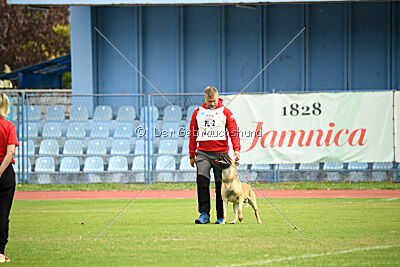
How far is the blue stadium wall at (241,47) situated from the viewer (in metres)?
25.7

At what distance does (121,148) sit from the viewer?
72.2 ft

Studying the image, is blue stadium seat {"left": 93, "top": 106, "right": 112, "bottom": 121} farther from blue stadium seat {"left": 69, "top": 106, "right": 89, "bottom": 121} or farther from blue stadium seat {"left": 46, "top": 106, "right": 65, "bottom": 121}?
blue stadium seat {"left": 46, "top": 106, "right": 65, "bottom": 121}

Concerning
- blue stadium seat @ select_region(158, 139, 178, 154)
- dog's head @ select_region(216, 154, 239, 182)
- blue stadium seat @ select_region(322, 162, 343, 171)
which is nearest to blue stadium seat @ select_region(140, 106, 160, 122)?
blue stadium seat @ select_region(158, 139, 178, 154)

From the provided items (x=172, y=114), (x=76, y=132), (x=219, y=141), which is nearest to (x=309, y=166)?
(x=172, y=114)

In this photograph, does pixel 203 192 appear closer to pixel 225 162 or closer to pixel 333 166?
pixel 225 162

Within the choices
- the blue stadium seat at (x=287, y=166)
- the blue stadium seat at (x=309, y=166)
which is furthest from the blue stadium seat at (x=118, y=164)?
the blue stadium seat at (x=309, y=166)

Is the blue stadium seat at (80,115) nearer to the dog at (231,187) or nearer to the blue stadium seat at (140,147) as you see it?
Answer: the blue stadium seat at (140,147)

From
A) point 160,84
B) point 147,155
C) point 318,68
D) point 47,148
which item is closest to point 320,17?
point 318,68

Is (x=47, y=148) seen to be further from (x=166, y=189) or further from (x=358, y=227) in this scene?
(x=358, y=227)

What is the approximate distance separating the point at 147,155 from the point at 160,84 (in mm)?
5370

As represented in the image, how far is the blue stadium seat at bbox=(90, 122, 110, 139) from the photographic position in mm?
22641

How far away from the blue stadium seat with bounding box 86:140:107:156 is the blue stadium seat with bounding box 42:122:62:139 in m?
1.34

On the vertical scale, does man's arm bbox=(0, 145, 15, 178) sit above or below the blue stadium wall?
below

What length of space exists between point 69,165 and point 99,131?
5.92ft
